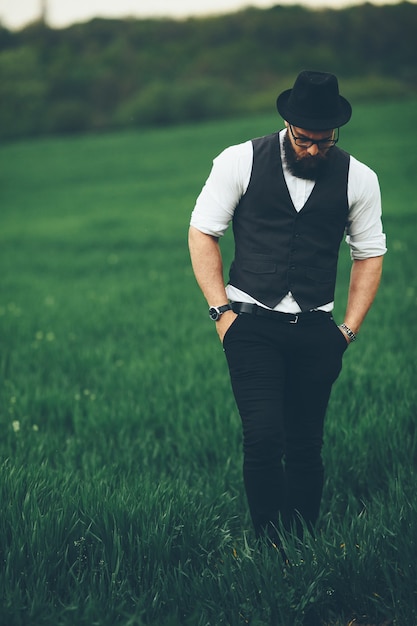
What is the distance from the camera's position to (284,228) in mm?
3193

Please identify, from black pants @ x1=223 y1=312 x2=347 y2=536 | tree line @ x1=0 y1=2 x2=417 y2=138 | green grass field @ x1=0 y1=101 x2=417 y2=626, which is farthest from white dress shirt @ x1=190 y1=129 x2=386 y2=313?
tree line @ x1=0 y1=2 x2=417 y2=138

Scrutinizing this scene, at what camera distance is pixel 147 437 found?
459 cm

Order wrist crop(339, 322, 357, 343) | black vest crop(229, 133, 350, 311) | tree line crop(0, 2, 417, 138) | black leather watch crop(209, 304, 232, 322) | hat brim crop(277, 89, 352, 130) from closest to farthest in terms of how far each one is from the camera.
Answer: hat brim crop(277, 89, 352, 130)
black vest crop(229, 133, 350, 311)
black leather watch crop(209, 304, 232, 322)
wrist crop(339, 322, 357, 343)
tree line crop(0, 2, 417, 138)

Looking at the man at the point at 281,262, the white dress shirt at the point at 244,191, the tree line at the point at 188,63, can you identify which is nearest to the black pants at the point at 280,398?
the man at the point at 281,262

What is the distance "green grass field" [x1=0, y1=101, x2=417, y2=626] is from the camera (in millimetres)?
2820

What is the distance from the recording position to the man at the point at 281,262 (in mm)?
3145

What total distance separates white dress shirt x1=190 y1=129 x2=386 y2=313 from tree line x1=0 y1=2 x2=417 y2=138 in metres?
19.0

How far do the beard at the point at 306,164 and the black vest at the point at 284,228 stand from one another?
0.03 meters

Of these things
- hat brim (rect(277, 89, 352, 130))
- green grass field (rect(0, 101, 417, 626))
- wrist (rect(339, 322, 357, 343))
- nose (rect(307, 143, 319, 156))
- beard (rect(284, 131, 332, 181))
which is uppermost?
hat brim (rect(277, 89, 352, 130))

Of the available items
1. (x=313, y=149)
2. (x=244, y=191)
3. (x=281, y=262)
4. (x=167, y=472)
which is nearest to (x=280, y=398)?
(x=281, y=262)

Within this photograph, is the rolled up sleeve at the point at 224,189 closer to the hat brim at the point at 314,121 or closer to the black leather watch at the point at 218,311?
the hat brim at the point at 314,121

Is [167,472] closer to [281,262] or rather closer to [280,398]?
[280,398]

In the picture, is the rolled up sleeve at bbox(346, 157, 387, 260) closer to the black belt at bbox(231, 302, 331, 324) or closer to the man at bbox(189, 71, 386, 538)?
the man at bbox(189, 71, 386, 538)

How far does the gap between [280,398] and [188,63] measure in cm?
4498
